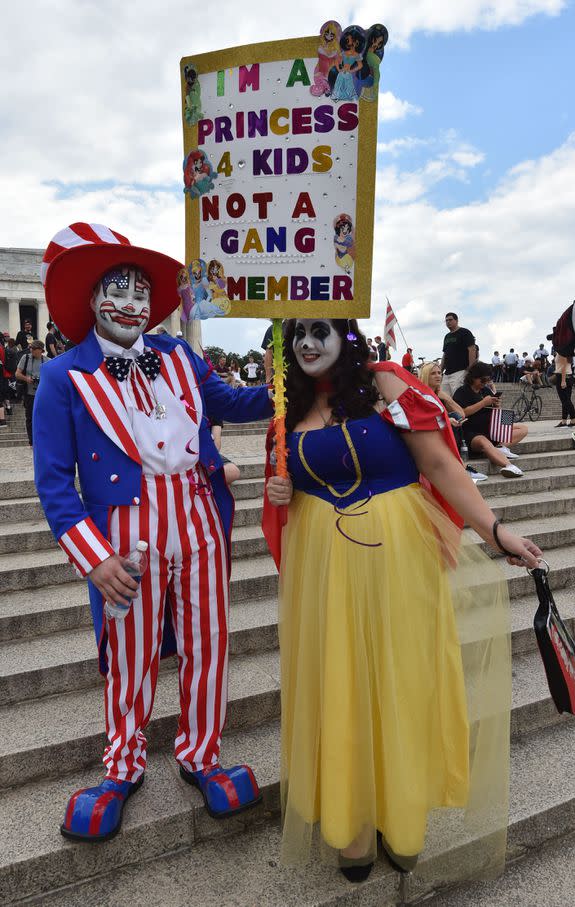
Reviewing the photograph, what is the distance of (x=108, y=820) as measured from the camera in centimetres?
215

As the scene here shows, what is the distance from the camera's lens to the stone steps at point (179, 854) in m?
2.12

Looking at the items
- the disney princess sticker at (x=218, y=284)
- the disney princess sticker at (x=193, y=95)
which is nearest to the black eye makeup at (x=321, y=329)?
the disney princess sticker at (x=218, y=284)

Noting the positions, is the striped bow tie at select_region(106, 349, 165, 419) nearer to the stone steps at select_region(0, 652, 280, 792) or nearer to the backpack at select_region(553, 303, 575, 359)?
the stone steps at select_region(0, 652, 280, 792)

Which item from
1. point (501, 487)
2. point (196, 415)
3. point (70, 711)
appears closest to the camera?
point (196, 415)

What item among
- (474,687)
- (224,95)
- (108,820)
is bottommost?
(108,820)

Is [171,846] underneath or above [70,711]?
underneath

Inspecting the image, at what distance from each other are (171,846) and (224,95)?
278cm

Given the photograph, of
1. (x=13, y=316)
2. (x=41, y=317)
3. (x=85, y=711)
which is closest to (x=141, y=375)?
(x=85, y=711)

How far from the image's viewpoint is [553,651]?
2.02m

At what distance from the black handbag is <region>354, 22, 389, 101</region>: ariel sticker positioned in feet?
5.59

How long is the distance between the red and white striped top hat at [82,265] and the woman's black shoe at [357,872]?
2.18 meters

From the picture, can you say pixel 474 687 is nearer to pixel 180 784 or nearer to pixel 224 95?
pixel 180 784

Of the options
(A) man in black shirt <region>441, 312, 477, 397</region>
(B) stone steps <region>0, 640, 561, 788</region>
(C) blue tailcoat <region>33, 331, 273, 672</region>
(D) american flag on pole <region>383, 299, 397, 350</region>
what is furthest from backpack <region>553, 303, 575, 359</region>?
(D) american flag on pole <region>383, 299, 397, 350</region>

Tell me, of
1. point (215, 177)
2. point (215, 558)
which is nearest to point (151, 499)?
point (215, 558)
